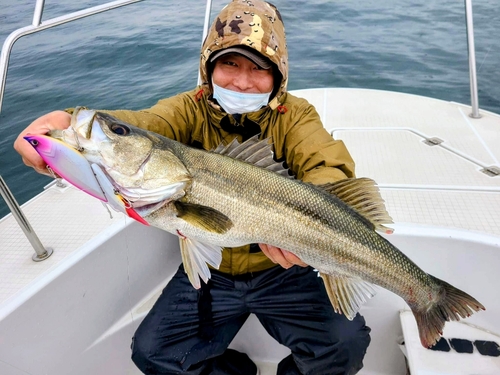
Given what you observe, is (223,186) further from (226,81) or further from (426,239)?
(426,239)

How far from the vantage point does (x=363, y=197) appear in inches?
87.1

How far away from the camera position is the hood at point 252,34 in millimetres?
2680

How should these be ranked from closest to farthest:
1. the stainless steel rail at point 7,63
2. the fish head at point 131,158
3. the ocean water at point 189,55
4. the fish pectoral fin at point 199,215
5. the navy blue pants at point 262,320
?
1. the fish head at point 131,158
2. the fish pectoral fin at point 199,215
3. the stainless steel rail at point 7,63
4. the navy blue pants at point 262,320
5. the ocean water at point 189,55

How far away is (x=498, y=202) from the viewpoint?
11.1ft

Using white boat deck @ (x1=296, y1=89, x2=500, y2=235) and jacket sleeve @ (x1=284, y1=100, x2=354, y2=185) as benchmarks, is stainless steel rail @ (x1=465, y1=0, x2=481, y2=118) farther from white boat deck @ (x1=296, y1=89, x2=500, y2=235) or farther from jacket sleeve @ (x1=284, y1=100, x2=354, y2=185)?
jacket sleeve @ (x1=284, y1=100, x2=354, y2=185)

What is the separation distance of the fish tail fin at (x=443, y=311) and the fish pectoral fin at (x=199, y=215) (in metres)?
1.28

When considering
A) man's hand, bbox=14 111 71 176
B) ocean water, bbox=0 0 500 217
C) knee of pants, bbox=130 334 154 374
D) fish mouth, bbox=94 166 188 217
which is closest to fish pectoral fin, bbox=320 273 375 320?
fish mouth, bbox=94 166 188 217

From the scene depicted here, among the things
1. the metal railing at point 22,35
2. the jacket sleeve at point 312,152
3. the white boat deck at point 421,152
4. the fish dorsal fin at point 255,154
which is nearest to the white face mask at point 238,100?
the jacket sleeve at point 312,152

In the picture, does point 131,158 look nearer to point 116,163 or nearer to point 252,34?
point 116,163

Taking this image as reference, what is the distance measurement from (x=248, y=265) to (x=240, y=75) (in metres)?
1.38

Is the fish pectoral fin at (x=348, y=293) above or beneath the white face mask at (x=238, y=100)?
beneath

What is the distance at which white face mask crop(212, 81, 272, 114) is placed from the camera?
2.80 meters

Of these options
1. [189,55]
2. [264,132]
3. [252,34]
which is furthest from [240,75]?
[189,55]

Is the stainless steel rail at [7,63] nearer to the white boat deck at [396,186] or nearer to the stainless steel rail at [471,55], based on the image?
the white boat deck at [396,186]
